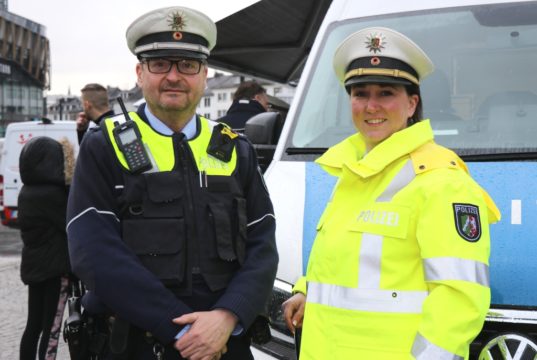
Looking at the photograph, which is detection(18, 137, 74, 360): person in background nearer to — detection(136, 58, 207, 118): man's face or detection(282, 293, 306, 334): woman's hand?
detection(136, 58, 207, 118): man's face

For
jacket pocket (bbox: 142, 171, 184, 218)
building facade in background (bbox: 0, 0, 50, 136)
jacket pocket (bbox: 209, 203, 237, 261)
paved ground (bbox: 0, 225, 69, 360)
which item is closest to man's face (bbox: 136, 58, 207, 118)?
jacket pocket (bbox: 142, 171, 184, 218)

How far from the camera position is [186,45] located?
2.43 m

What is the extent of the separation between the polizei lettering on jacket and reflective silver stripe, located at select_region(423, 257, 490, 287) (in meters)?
0.18

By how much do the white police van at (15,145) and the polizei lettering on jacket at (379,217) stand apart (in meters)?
11.6

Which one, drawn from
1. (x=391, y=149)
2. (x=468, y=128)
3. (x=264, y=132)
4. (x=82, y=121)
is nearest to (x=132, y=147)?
(x=391, y=149)

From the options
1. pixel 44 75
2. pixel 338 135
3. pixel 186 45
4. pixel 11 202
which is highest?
pixel 44 75

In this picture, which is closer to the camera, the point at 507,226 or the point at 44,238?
the point at 507,226

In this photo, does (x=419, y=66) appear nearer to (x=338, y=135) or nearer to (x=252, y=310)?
(x=252, y=310)

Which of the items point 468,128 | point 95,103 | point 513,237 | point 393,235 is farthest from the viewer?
point 95,103

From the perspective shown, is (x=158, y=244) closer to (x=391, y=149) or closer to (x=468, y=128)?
(x=391, y=149)

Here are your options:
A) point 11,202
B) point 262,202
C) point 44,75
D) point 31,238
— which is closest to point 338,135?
point 262,202

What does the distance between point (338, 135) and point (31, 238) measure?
234 cm

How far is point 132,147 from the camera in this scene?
2346 mm

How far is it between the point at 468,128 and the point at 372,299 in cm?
171
